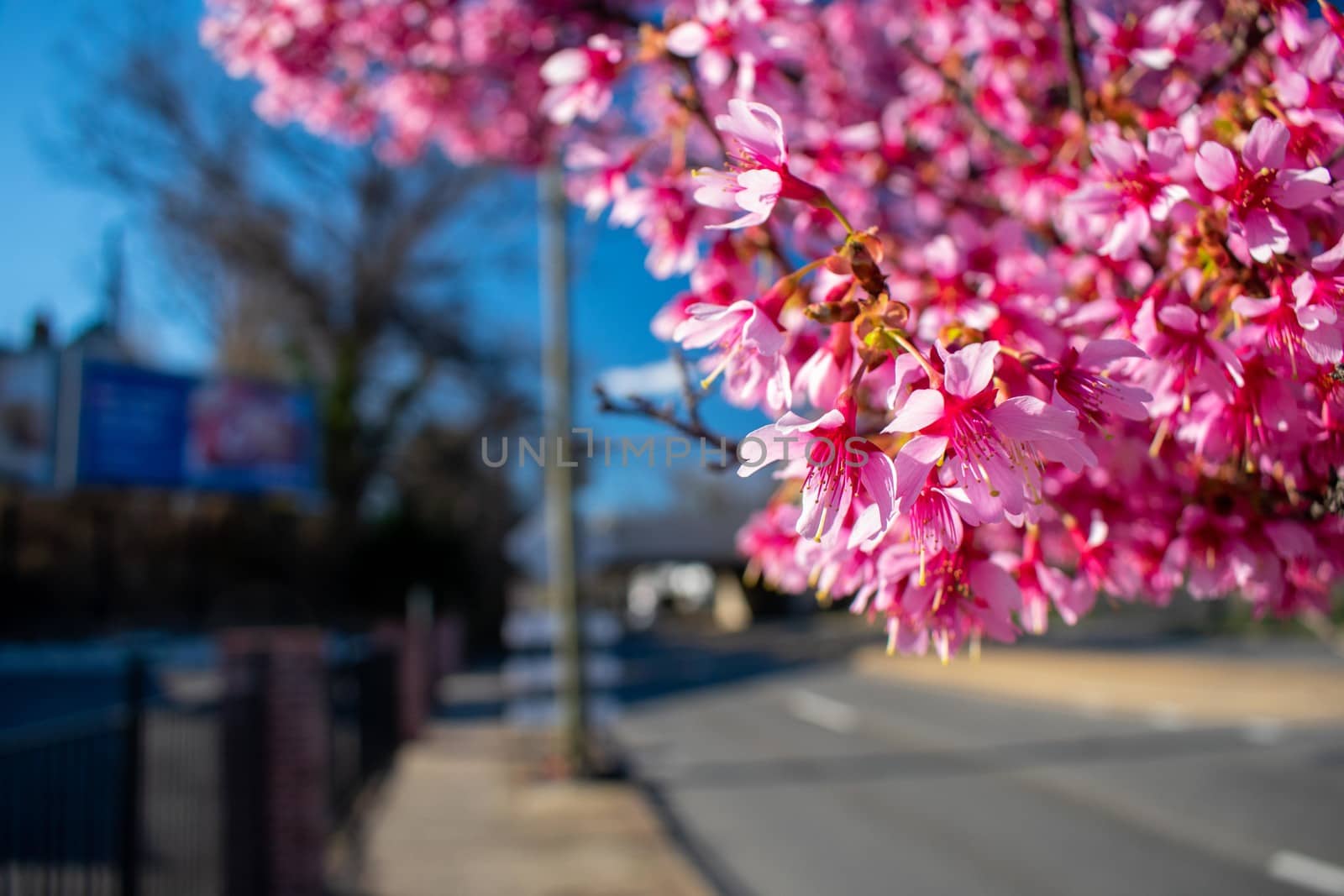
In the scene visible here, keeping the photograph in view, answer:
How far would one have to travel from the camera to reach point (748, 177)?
1.41m

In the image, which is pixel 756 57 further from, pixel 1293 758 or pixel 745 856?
pixel 1293 758

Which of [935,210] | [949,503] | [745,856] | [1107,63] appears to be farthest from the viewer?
[745,856]

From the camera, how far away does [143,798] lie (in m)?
4.01

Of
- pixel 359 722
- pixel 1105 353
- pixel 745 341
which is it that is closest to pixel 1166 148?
pixel 1105 353

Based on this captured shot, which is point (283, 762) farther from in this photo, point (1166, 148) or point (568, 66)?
point (1166, 148)

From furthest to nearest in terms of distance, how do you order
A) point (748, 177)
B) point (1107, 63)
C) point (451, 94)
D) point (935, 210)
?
1. point (451, 94)
2. point (935, 210)
3. point (1107, 63)
4. point (748, 177)

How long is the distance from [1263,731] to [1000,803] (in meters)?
5.23

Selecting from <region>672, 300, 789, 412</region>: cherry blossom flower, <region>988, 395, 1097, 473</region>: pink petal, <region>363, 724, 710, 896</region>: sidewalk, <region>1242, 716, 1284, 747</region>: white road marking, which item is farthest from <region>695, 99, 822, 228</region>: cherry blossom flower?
<region>1242, 716, 1284, 747</region>: white road marking

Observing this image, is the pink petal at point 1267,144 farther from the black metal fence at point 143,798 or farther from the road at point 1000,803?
the road at point 1000,803

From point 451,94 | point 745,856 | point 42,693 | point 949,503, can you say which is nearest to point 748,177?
point 949,503

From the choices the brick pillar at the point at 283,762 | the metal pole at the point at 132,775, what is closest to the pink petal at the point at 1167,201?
the metal pole at the point at 132,775

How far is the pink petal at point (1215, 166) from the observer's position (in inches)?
55.3

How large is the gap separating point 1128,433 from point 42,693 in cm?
2051

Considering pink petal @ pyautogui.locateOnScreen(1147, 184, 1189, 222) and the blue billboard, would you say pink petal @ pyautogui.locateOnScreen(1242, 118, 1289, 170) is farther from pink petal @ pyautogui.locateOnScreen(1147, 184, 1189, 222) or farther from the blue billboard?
the blue billboard
